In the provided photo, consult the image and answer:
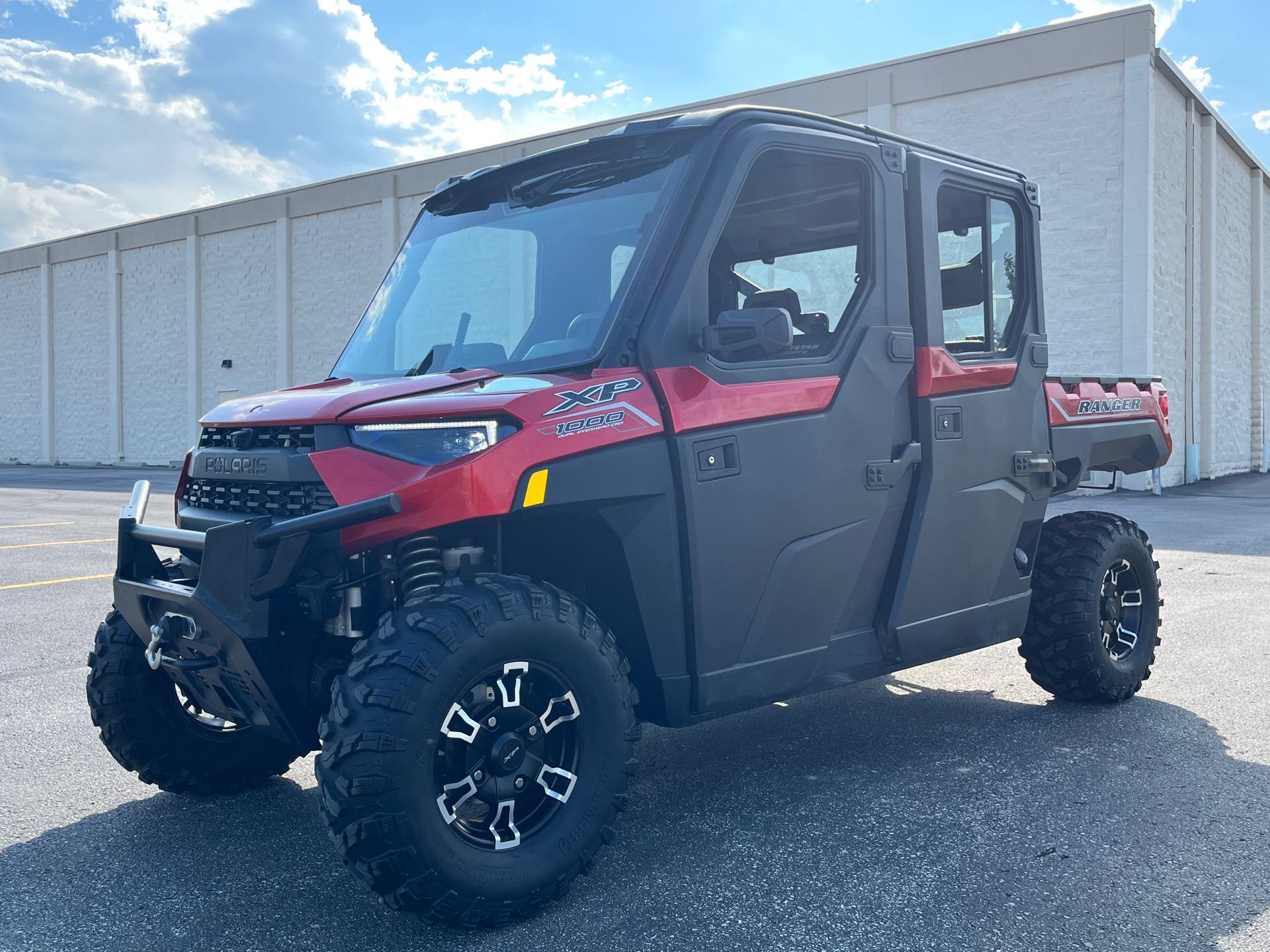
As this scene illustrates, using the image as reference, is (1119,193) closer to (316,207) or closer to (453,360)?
(453,360)

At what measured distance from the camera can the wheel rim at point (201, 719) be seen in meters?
4.14

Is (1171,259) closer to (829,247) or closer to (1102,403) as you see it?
(1102,403)

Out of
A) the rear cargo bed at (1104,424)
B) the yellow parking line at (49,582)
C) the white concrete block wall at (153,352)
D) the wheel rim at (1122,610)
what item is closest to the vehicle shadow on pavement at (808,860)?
the wheel rim at (1122,610)

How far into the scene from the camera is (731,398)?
3588 millimetres

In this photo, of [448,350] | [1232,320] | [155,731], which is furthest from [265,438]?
[1232,320]

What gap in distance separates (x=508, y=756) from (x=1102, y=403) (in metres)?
3.61

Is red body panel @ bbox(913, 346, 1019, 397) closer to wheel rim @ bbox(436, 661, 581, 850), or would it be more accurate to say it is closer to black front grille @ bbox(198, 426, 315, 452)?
wheel rim @ bbox(436, 661, 581, 850)

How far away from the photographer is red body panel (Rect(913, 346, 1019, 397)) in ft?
13.8

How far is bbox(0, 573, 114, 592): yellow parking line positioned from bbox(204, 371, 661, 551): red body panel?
7.24 m

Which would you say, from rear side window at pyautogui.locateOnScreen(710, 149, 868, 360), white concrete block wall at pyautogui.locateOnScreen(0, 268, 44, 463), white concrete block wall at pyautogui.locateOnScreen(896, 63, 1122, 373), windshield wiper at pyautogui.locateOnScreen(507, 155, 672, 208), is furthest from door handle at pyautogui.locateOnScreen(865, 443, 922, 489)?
white concrete block wall at pyautogui.locateOnScreen(0, 268, 44, 463)

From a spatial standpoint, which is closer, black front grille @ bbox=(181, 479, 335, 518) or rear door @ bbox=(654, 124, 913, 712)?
black front grille @ bbox=(181, 479, 335, 518)

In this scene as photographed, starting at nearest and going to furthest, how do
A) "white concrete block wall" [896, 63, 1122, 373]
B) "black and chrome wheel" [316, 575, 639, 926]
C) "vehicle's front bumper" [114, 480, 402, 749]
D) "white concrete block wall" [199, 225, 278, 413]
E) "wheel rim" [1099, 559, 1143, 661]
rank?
"black and chrome wheel" [316, 575, 639, 926]
"vehicle's front bumper" [114, 480, 402, 749]
"wheel rim" [1099, 559, 1143, 661]
"white concrete block wall" [896, 63, 1122, 373]
"white concrete block wall" [199, 225, 278, 413]

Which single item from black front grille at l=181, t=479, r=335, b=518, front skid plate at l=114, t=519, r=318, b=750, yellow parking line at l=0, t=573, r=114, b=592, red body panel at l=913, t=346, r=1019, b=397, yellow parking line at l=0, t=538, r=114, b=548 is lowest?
yellow parking line at l=0, t=573, r=114, b=592

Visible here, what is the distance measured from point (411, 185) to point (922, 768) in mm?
29219
